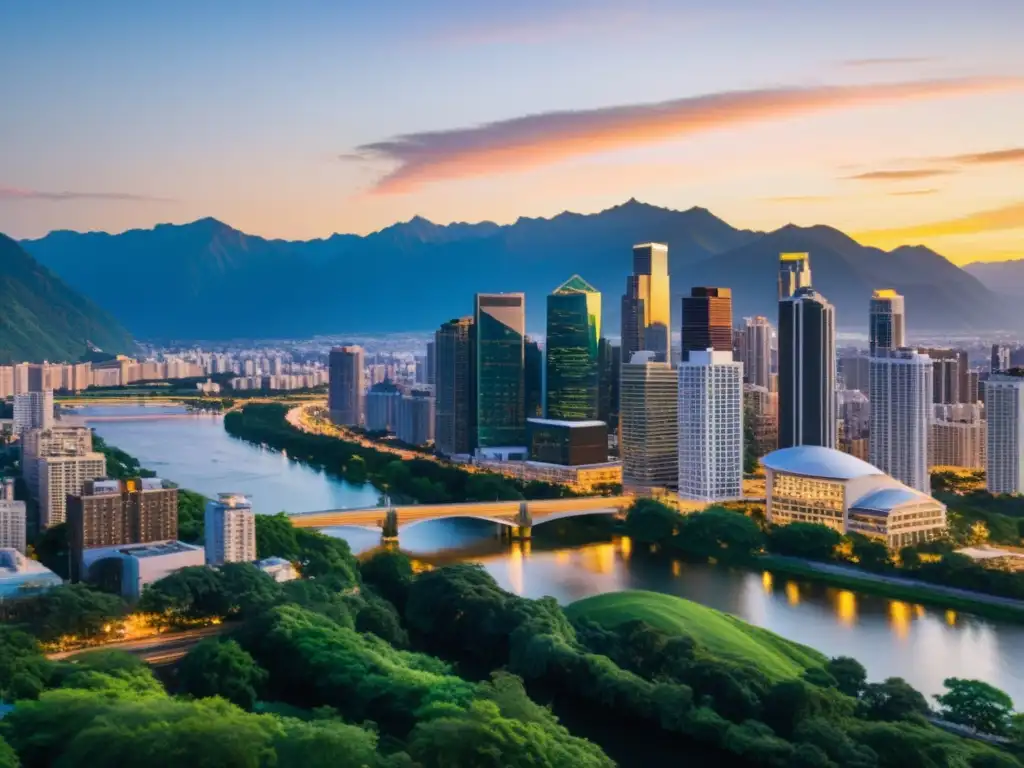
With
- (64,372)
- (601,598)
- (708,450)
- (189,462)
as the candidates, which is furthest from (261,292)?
(601,598)

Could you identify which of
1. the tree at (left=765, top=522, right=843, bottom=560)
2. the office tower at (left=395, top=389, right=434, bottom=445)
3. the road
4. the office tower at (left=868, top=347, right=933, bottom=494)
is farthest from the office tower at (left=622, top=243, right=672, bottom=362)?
the road

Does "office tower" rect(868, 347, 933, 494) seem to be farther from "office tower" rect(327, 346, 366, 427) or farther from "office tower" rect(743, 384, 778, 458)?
"office tower" rect(327, 346, 366, 427)

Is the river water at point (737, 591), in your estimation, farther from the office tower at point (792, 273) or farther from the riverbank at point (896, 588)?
the office tower at point (792, 273)

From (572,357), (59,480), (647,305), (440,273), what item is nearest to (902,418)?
(572,357)

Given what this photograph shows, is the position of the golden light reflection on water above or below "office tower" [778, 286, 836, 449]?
below

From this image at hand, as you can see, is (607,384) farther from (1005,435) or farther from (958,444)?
(1005,435)

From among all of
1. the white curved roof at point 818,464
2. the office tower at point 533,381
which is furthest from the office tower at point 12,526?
the office tower at point 533,381
